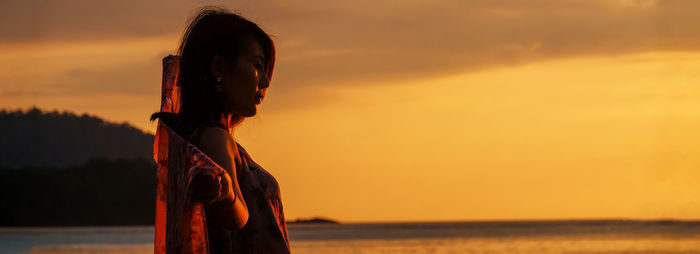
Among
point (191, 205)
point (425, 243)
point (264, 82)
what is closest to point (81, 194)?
point (425, 243)

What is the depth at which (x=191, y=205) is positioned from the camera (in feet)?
7.92

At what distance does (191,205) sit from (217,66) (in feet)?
1.60

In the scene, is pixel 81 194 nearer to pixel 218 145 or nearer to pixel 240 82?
pixel 240 82

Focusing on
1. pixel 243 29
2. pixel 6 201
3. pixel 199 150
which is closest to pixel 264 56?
pixel 243 29

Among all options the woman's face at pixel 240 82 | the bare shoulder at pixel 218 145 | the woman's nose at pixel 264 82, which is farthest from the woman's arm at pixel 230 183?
the woman's nose at pixel 264 82

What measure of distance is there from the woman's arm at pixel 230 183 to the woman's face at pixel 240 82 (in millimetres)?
131

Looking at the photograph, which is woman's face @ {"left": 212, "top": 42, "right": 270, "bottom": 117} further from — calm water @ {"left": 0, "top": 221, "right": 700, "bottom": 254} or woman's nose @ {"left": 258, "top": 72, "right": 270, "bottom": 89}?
calm water @ {"left": 0, "top": 221, "right": 700, "bottom": 254}

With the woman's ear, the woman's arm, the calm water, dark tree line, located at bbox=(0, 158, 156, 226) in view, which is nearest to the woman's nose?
the woman's ear

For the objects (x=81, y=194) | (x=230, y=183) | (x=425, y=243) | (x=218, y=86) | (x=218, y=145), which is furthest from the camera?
(x=81, y=194)

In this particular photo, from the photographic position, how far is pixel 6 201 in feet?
395

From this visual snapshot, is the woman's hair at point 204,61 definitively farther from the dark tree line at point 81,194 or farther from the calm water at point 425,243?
the dark tree line at point 81,194

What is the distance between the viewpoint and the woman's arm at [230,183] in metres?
2.45

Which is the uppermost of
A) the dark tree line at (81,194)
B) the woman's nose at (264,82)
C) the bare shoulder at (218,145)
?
→ the dark tree line at (81,194)

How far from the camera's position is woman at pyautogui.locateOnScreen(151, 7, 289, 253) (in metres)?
2.54
